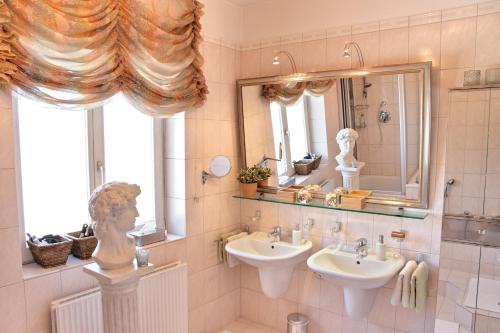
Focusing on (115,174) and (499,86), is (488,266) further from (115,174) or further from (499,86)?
(115,174)

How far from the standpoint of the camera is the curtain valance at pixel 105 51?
1.69 m

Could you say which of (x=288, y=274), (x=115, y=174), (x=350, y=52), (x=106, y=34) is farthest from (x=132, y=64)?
(x=288, y=274)

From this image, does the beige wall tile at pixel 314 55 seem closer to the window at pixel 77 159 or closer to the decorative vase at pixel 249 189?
the decorative vase at pixel 249 189

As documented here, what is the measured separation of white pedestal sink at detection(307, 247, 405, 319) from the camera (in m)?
2.21

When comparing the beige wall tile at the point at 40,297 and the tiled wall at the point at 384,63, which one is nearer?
the beige wall tile at the point at 40,297

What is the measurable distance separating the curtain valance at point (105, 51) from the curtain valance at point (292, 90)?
555 mm

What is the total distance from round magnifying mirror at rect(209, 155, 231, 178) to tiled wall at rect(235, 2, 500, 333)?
46 centimetres

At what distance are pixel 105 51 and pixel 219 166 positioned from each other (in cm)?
115

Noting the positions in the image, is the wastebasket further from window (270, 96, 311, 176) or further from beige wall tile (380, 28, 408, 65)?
beige wall tile (380, 28, 408, 65)

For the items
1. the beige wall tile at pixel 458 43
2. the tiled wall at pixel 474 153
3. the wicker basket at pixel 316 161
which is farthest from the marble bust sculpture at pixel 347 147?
the beige wall tile at pixel 458 43

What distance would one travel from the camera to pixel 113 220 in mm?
1724

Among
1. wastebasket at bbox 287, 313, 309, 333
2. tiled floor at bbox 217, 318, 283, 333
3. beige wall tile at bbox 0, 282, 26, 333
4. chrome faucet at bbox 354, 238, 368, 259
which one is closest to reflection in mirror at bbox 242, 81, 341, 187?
chrome faucet at bbox 354, 238, 368, 259

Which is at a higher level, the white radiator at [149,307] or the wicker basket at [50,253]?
the wicker basket at [50,253]

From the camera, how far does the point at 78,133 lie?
222 centimetres
